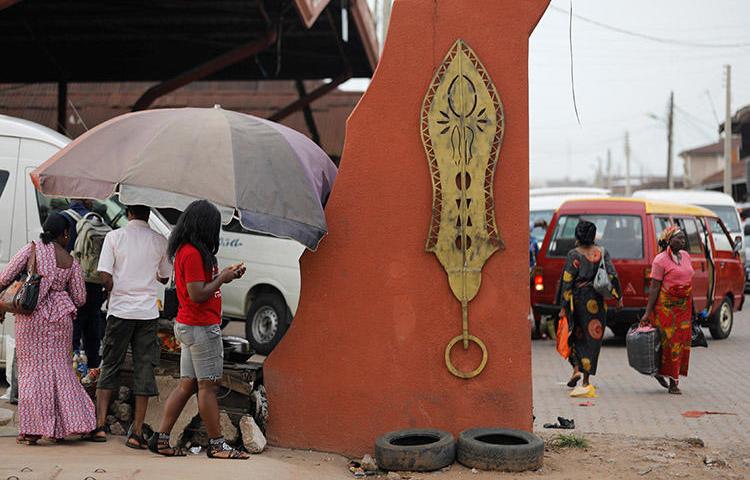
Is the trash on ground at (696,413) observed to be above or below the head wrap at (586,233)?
below

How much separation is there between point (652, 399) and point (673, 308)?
0.95m

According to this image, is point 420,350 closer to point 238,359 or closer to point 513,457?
point 513,457

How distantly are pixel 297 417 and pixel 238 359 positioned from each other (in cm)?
109

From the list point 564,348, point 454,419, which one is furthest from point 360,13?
point 454,419

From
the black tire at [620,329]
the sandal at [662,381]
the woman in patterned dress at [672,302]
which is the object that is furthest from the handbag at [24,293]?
the black tire at [620,329]

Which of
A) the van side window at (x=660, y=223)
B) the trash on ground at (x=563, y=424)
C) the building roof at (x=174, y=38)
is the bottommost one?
the trash on ground at (x=563, y=424)

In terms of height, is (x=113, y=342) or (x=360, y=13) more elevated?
(x=360, y=13)

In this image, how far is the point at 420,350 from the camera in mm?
6922

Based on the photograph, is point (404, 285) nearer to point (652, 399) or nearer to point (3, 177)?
point (652, 399)


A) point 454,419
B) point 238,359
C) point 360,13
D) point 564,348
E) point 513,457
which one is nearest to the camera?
point 513,457

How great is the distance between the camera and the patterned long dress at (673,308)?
33.0 feet

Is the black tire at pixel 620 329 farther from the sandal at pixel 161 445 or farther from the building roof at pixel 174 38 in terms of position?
the sandal at pixel 161 445

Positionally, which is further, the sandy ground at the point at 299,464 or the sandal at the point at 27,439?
the sandal at the point at 27,439

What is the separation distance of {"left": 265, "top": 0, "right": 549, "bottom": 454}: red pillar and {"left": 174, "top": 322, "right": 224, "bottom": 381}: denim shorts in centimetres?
78
